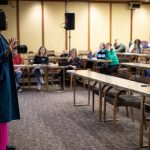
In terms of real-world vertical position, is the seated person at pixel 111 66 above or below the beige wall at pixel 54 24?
below

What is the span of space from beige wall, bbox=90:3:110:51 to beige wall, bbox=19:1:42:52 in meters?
2.32

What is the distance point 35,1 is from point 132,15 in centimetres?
444

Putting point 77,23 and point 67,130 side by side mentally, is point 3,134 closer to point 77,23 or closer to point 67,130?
point 67,130

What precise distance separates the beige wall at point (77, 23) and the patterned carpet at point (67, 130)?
730cm

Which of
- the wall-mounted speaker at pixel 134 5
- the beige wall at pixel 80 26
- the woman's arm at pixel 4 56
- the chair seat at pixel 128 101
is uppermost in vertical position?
the wall-mounted speaker at pixel 134 5

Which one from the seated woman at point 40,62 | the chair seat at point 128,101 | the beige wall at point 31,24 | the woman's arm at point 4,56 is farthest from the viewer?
the beige wall at point 31,24

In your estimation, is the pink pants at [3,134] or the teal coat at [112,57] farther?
the teal coat at [112,57]

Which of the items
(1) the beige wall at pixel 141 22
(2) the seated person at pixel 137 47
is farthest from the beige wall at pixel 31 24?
(1) the beige wall at pixel 141 22

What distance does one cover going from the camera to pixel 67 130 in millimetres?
5062

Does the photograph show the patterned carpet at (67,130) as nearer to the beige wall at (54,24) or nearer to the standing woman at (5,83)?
the standing woman at (5,83)

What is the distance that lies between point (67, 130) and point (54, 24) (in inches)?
387

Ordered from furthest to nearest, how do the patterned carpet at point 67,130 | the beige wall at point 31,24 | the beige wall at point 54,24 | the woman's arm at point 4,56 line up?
the beige wall at point 54,24 < the beige wall at point 31,24 < the patterned carpet at point 67,130 < the woman's arm at point 4,56

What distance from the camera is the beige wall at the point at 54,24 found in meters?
14.3

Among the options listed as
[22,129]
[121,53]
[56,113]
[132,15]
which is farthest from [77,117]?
[132,15]
